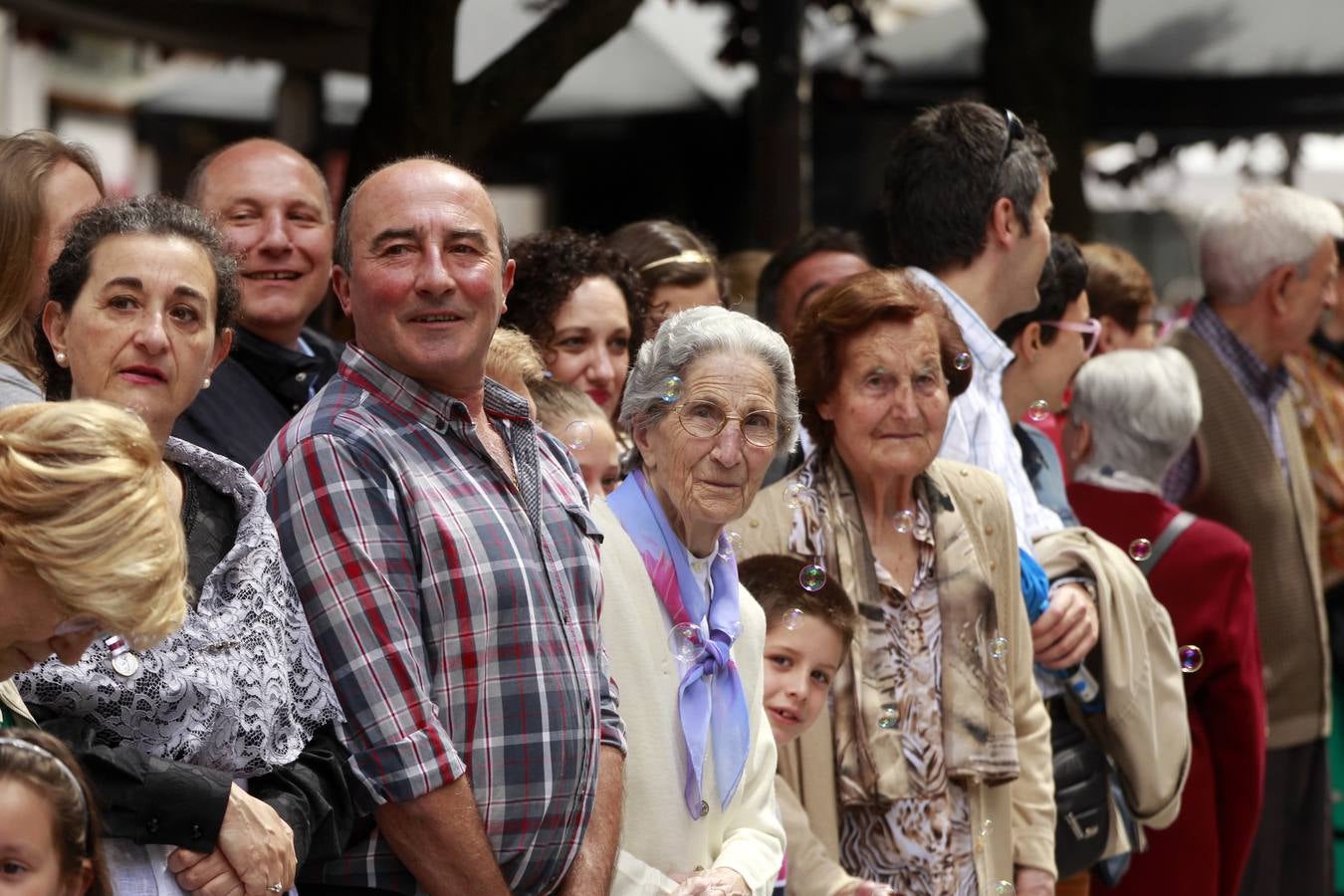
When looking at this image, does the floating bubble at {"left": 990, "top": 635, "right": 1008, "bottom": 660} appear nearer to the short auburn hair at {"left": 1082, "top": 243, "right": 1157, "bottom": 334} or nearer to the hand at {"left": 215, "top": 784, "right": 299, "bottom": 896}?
the hand at {"left": 215, "top": 784, "right": 299, "bottom": 896}

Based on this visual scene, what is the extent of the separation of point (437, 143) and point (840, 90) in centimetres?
369

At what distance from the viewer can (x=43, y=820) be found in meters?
2.35

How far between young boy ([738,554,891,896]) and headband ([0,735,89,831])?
1.74 m

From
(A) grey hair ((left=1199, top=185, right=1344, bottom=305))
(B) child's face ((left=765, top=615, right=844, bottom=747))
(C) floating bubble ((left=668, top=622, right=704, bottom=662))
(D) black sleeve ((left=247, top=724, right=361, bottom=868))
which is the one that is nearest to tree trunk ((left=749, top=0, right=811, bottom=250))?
(A) grey hair ((left=1199, top=185, right=1344, bottom=305))

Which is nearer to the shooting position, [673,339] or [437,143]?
[673,339]

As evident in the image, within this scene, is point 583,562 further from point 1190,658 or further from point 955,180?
point 1190,658

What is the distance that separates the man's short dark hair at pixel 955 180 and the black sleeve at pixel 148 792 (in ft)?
8.83

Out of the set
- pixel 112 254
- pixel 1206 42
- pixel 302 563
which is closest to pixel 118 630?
pixel 302 563

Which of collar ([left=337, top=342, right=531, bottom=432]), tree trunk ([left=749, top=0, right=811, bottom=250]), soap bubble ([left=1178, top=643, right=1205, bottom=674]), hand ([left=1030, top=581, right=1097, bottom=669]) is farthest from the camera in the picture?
tree trunk ([left=749, top=0, right=811, bottom=250])

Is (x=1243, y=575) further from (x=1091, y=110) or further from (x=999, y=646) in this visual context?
(x=1091, y=110)

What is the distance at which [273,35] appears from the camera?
24.8ft

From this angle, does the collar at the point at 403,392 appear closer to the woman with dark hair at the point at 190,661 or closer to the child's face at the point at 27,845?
the woman with dark hair at the point at 190,661

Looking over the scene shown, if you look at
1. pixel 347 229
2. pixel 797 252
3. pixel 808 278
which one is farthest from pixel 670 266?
pixel 347 229

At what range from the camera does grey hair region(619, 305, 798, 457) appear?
3.65 m
